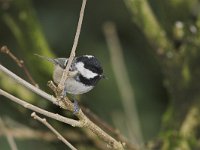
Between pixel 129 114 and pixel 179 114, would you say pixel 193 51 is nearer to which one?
pixel 179 114

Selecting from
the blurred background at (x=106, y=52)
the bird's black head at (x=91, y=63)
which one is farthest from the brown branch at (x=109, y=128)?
the blurred background at (x=106, y=52)

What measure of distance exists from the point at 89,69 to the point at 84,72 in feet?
0.15

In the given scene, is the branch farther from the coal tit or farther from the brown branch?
the coal tit

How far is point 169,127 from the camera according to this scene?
8.67 ft

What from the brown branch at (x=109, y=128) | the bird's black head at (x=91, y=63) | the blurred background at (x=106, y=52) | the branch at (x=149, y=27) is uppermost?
the blurred background at (x=106, y=52)

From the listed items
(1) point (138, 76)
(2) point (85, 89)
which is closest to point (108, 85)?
(1) point (138, 76)

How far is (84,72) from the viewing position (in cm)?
199

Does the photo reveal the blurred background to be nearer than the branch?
No

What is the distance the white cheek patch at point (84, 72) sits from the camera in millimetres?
1962

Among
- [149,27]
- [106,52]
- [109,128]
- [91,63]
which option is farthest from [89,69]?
[106,52]

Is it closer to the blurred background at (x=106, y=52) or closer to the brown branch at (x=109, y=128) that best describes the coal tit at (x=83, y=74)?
the brown branch at (x=109, y=128)

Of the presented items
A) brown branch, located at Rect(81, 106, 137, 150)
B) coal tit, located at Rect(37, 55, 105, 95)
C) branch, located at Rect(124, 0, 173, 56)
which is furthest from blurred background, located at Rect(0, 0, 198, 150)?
coal tit, located at Rect(37, 55, 105, 95)

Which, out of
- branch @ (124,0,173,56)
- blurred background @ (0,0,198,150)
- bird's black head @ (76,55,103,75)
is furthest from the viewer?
blurred background @ (0,0,198,150)

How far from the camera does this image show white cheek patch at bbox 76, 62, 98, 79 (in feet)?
6.44
